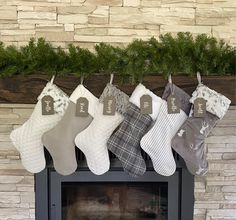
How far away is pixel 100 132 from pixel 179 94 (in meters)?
0.37

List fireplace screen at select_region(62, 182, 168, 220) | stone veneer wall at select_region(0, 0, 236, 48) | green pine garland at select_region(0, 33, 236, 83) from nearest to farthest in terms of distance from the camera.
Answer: green pine garland at select_region(0, 33, 236, 83)
stone veneer wall at select_region(0, 0, 236, 48)
fireplace screen at select_region(62, 182, 168, 220)

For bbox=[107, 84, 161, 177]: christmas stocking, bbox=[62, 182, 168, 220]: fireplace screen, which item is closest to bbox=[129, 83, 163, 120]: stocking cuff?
bbox=[107, 84, 161, 177]: christmas stocking

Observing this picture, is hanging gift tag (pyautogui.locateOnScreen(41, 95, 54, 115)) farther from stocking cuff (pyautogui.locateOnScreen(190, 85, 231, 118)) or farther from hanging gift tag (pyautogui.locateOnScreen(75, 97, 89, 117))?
stocking cuff (pyautogui.locateOnScreen(190, 85, 231, 118))

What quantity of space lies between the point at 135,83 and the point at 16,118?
1.95 feet

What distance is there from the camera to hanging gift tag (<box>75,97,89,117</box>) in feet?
5.48

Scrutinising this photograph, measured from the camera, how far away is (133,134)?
1687 mm

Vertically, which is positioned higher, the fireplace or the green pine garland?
the green pine garland

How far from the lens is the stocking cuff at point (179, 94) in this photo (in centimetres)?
167

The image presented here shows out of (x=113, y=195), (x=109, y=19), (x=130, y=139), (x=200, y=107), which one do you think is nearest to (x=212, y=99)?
(x=200, y=107)

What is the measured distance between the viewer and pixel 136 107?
1.69 m

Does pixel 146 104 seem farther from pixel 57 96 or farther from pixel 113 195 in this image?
pixel 113 195

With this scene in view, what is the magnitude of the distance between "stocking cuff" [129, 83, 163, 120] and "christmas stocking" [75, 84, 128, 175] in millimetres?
39

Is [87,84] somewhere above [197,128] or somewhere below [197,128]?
above

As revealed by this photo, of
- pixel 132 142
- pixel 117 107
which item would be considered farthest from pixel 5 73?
pixel 132 142
